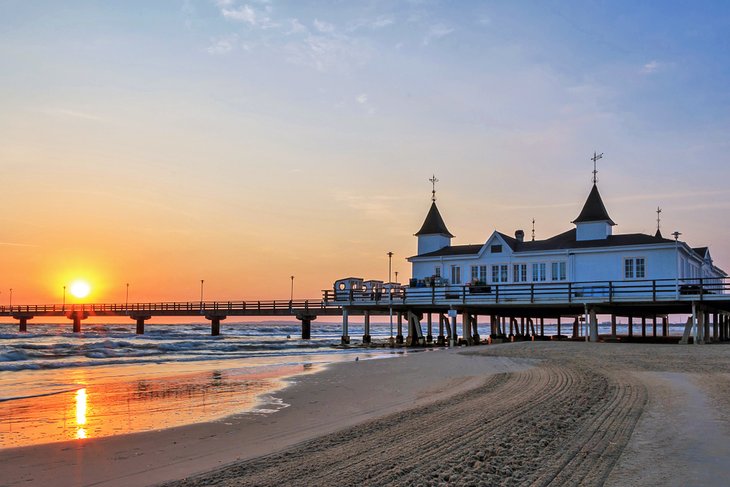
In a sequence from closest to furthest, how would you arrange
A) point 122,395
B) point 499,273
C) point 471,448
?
1. point 471,448
2. point 122,395
3. point 499,273

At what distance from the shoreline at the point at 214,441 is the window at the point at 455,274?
2216 cm

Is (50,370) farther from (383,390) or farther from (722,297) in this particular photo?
(722,297)

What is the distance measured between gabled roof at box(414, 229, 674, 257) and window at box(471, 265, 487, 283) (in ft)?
2.67

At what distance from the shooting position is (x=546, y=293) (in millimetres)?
35000

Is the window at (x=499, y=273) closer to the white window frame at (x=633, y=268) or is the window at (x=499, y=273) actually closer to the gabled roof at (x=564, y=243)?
the gabled roof at (x=564, y=243)

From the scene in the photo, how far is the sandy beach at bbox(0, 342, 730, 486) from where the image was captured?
21.8 ft

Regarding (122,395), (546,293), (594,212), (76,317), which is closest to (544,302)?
(546,293)

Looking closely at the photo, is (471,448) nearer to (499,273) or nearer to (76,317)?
(499,273)

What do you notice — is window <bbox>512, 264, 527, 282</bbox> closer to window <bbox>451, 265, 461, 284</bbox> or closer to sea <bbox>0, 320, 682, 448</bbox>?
window <bbox>451, 265, 461, 284</bbox>

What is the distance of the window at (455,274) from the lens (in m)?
39.0

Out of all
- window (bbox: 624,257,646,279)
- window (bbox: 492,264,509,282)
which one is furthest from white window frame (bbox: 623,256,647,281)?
window (bbox: 492,264,509,282)

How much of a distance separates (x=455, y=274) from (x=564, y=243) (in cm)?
654

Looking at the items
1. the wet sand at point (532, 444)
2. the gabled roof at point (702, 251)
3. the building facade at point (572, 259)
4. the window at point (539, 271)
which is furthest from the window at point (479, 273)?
the wet sand at point (532, 444)

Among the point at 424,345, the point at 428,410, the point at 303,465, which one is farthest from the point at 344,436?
the point at 424,345
